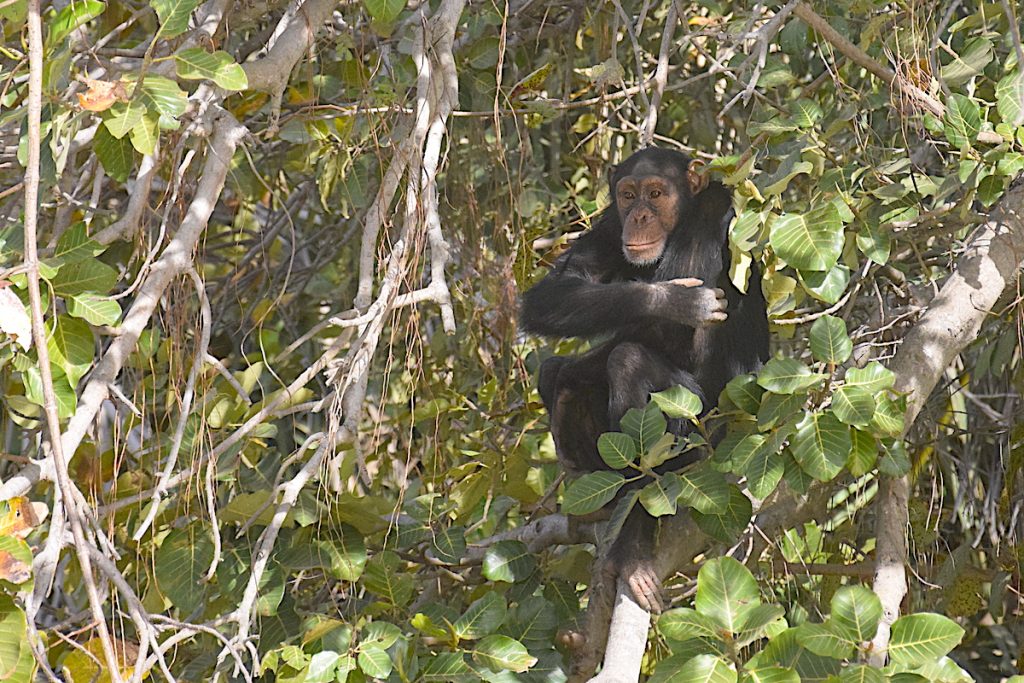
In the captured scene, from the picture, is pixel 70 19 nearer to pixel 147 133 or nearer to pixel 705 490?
pixel 147 133

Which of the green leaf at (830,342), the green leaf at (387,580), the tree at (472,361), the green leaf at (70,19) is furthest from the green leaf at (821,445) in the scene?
the green leaf at (70,19)

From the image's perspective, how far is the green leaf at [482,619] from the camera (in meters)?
3.14

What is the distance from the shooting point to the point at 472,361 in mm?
4695

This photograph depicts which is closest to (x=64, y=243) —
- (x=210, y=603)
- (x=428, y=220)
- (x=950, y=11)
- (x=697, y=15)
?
(x=428, y=220)

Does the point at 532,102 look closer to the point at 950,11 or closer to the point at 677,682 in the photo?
the point at 950,11

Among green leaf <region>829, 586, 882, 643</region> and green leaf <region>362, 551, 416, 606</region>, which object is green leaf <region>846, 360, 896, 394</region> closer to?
green leaf <region>829, 586, 882, 643</region>

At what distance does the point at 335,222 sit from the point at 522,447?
1.82m

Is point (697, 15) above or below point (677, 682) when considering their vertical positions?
above

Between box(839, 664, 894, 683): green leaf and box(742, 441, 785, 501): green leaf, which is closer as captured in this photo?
box(839, 664, 894, 683): green leaf

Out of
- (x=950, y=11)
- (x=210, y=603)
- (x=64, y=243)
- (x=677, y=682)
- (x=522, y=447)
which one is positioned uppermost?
(x=950, y=11)

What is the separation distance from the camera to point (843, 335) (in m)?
2.80

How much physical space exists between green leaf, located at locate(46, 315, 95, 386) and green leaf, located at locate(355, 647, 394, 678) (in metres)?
0.85

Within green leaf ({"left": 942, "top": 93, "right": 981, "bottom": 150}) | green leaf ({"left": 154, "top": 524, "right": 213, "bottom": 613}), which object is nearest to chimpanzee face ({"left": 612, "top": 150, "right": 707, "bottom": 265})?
green leaf ({"left": 942, "top": 93, "right": 981, "bottom": 150})

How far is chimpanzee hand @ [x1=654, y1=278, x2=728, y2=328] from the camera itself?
11.6 feet
